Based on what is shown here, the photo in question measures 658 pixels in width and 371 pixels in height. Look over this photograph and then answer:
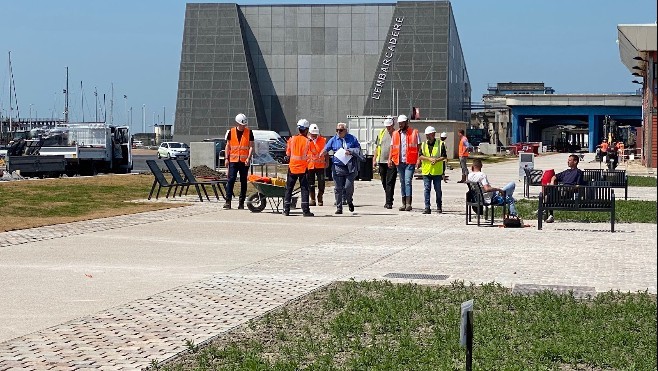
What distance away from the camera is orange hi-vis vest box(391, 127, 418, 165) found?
23234mm

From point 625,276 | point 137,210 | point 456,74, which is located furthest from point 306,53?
point 625,276

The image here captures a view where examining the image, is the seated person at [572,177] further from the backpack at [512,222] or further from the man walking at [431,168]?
the man walking at [431,168]

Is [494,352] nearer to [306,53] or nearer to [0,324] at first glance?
[0,324]

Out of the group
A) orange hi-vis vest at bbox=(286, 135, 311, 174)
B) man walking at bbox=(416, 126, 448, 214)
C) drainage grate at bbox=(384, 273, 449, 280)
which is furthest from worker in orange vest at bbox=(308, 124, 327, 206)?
drainage grate at bbox=(384, 273, 449, 280)

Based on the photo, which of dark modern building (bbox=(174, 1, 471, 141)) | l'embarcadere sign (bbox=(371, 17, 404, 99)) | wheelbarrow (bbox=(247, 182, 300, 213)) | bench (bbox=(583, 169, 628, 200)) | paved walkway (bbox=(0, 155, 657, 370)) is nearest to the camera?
paved walkway (bbox=(0, 155, 657, 370))

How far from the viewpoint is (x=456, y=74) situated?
372 ft

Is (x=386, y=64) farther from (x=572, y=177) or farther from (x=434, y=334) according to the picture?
(x=434, y=334)

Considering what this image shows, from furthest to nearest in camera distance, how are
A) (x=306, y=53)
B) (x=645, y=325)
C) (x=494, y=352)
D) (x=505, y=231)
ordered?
(x=306, y=53), (x=505, y=231), (x=645, y=325), (x=494, y=352)

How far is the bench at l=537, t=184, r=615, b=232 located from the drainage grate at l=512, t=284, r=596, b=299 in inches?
283

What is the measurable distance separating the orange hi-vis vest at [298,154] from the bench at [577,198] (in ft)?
15.7

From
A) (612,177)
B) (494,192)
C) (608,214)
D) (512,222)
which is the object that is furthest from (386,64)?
(512,222)

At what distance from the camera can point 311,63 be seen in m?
103

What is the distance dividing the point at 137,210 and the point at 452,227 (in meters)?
6.76

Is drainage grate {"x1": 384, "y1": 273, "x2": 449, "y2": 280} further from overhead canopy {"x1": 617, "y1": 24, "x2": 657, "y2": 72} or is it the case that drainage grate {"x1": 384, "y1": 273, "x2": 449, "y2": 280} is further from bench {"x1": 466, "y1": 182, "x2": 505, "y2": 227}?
overhead canopy {"x1": 617, "y1": 24, "x2": 657, "y2": 72}
